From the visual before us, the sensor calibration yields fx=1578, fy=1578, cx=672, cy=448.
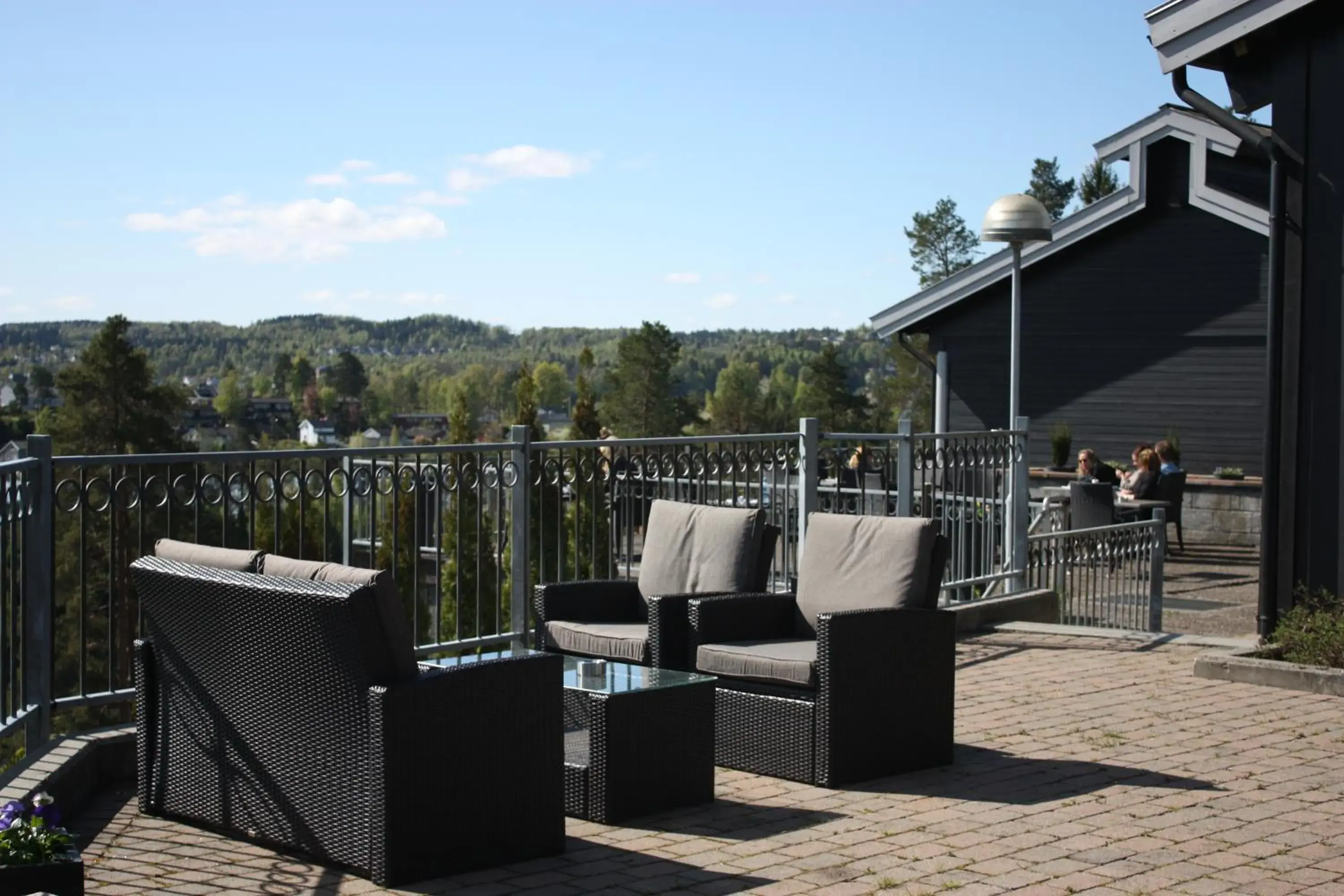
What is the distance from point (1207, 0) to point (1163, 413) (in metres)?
15.1

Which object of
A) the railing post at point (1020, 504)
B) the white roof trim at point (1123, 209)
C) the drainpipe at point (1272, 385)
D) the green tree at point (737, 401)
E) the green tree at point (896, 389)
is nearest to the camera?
the drainpipe at point (1272, 385)

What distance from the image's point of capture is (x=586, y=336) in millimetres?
124312

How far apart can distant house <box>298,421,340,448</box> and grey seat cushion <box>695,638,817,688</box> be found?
88980mm

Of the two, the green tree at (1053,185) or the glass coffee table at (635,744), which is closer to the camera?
the glass coffee table at (635,744)

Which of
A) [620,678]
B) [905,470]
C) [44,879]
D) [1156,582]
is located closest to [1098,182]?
[1156,582]

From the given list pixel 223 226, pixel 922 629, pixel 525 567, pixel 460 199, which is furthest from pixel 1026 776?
pixel 223 226

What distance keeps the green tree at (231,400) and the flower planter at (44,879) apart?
77.5 m

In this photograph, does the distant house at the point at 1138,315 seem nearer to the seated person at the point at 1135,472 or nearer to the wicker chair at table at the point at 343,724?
the seated person at the point at 1135,472

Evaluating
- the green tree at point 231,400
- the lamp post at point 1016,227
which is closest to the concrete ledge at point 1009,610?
the lamp post at point 1016,227

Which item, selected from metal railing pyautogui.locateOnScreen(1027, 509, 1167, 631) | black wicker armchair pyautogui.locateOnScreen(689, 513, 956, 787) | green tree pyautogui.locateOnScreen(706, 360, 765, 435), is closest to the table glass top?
black wicker armchair pyautogui.locateOnScreen(689, 513, 956, 787)

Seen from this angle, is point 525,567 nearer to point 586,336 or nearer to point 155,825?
point 155,825

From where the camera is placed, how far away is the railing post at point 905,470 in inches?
410

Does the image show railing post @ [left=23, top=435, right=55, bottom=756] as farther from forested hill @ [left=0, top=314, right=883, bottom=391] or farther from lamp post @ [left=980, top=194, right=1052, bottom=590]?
forested hill @ [left=0, top=314, right=883, bottom=391]

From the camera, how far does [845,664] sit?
20.8ft
